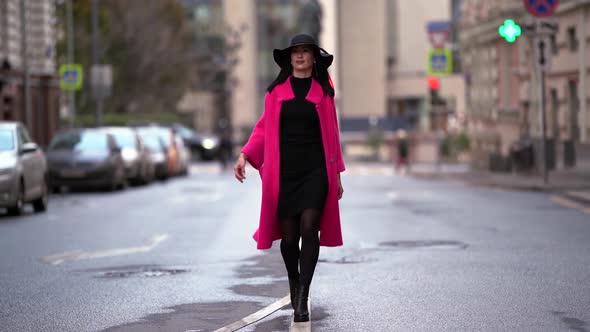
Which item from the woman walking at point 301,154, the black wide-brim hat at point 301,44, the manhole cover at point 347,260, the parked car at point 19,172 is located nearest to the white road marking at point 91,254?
the manhole cover at point 347,260

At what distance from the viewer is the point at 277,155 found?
9.34 meters

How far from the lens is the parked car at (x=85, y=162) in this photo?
3272cm

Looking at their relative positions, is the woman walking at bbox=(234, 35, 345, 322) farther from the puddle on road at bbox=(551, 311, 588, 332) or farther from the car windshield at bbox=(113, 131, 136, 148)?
the car windshield at bbox=(113, 131, 136, 148)

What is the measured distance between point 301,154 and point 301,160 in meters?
0.04

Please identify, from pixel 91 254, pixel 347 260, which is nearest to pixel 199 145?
pixel 91 254

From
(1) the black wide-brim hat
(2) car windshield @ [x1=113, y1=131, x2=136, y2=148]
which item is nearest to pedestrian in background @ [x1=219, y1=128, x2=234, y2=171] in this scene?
(2) car windshield @ [x1=113, y1=131, x2=136, y2=148]

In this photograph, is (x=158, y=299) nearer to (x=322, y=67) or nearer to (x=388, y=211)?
(x=322, y=67)

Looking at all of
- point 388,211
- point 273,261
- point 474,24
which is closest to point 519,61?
point 474,24

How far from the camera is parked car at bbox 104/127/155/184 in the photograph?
3581 cm

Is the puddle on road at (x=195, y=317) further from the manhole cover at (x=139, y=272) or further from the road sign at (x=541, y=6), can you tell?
the road sign at (x=541, y=6)

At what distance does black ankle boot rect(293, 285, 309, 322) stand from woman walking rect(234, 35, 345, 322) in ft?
0.14

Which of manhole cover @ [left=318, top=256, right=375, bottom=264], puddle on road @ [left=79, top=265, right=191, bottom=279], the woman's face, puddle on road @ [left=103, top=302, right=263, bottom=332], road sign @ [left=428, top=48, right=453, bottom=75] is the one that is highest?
road sign @ [left=428, top=48, right=453, bottom=75]

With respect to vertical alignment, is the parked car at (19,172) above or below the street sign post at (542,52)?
below

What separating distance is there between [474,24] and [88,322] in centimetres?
3850
